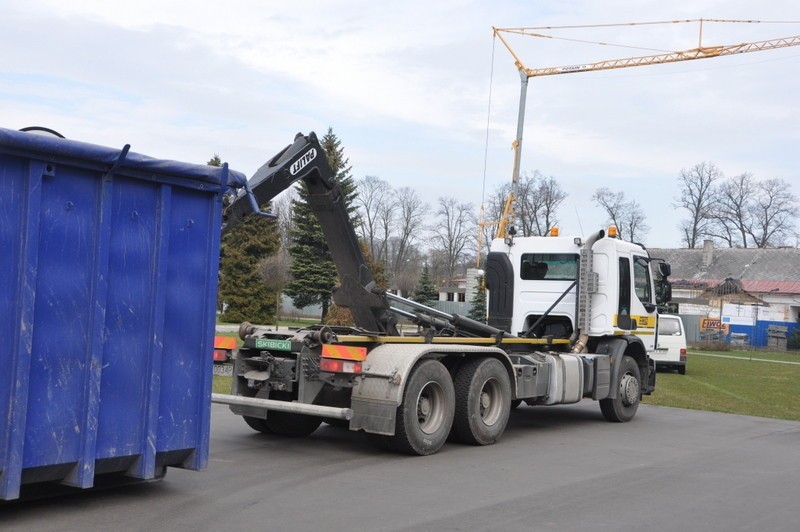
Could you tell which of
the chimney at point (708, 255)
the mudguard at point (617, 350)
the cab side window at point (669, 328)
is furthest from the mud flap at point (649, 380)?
the chimney at point (708, 255)

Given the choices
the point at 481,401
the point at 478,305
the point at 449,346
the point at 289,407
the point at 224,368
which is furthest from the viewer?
the point at 478,305

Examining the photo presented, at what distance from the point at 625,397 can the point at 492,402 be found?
3777 millimetres

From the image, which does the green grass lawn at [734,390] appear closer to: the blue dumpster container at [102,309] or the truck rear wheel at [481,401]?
the truck rear wheel at [481,401]

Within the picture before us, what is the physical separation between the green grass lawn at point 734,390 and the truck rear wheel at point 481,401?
7.05 metres

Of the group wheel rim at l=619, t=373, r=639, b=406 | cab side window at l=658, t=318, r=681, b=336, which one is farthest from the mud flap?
cab side window at l=658, t=318, r=681, b=336

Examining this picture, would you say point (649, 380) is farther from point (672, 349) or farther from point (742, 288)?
point (742, 288)

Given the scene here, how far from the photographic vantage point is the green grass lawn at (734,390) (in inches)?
674

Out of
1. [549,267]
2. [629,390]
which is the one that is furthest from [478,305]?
[549,267]

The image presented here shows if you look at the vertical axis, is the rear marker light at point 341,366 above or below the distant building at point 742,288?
below

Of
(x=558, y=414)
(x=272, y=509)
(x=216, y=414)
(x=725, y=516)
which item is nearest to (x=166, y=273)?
(x=272, y=509)

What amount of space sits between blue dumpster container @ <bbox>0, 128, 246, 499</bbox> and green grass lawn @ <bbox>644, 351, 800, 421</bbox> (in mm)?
12289

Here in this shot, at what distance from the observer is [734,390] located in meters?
21.3

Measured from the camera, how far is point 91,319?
20.9 ft

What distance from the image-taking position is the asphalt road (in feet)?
22.0
